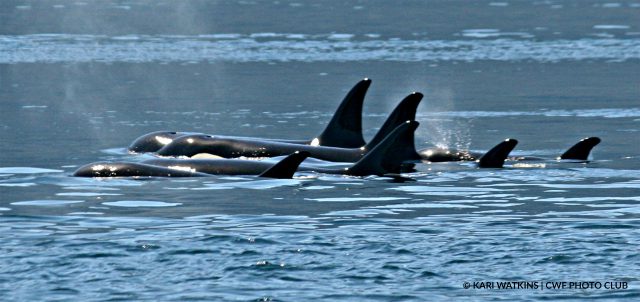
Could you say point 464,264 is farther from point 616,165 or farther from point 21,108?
point 21,108

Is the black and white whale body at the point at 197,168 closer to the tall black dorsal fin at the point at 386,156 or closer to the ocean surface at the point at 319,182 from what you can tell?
the ocean surface at the point at 319,182

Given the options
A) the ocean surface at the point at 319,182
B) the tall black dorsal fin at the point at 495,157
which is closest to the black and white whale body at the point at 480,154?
the ocean surface at the point at 319,182

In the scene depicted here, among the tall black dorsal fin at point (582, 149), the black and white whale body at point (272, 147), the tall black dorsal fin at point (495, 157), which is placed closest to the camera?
the tall black dorsal fin at point (495, 157)

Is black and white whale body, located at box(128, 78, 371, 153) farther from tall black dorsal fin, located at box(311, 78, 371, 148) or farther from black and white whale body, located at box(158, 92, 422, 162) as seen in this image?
black and white whale body, located at box(158, 92, 422, 162)

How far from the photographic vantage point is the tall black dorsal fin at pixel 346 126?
93.9ft

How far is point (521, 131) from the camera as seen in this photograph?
105 ft

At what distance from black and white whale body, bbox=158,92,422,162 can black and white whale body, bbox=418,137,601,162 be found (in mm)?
284

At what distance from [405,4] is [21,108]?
59111mm

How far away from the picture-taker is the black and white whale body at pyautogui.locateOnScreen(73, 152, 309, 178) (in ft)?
77.2

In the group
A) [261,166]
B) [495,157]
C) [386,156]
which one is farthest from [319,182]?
[495,157]

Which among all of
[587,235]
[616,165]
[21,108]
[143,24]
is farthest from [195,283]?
[143,24]

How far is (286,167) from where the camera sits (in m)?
23.5

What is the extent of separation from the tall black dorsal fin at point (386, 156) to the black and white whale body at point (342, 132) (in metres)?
3.88

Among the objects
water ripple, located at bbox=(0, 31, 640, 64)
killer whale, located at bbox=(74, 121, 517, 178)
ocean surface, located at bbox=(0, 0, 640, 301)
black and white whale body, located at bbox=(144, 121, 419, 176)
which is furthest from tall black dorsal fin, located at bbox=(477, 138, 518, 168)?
water ripple, located at bbox=(0, 31, 640, 64)
